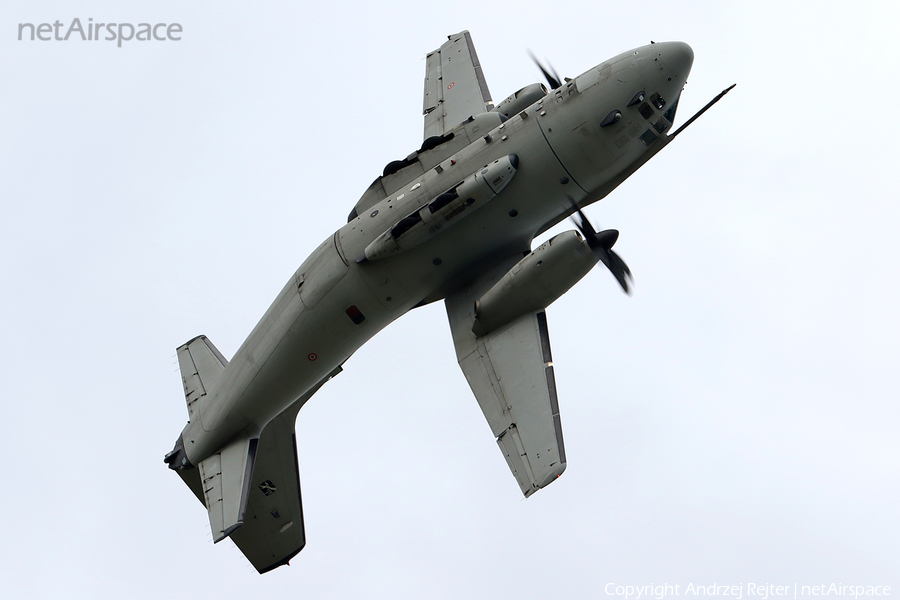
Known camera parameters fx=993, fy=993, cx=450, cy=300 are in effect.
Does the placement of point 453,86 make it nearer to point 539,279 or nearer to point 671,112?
point 671,112

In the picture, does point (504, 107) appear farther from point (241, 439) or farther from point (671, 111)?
point (241, 439)

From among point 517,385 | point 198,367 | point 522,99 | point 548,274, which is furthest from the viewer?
point 198,367

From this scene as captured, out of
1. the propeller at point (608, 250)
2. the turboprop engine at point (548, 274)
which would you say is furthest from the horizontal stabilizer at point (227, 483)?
the propeller at point (608, 250)

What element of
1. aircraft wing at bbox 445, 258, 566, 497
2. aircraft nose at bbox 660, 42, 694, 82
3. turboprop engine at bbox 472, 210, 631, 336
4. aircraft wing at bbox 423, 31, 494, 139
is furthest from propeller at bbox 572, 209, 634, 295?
aircraft wing at bbox 423, 31, 494, 139

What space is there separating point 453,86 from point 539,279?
11.0 meters

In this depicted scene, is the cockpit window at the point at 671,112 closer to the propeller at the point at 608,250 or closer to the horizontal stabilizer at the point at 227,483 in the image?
the propeller at the point at 608,250

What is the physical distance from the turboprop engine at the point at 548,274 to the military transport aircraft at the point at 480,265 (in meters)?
0.05

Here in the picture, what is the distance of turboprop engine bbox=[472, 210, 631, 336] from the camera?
32.3 m

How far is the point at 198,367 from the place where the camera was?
1500 inches

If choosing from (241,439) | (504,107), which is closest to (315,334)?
(241,439)

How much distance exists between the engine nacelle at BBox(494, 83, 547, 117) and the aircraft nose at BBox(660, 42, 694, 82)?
466cm

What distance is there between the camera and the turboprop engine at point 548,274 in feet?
106

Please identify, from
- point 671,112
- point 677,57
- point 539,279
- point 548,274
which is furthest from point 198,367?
point 677,57

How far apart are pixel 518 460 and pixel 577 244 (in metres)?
7.22
